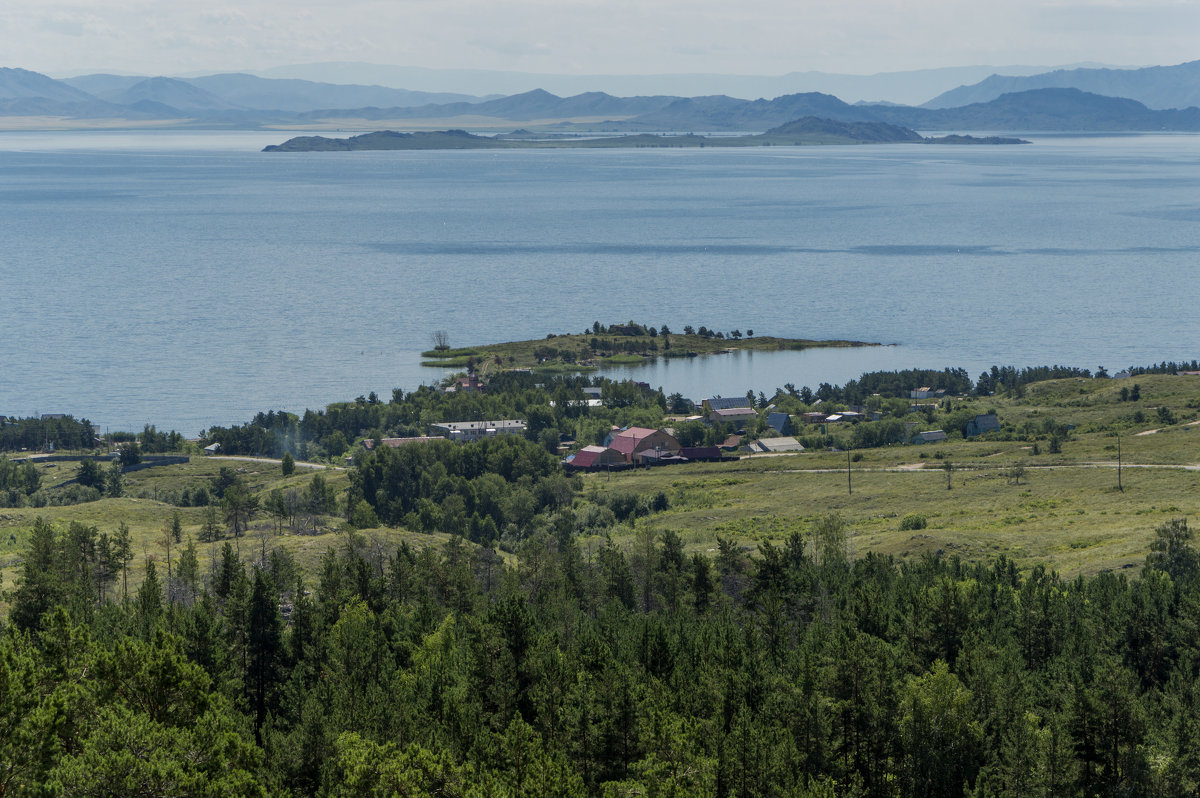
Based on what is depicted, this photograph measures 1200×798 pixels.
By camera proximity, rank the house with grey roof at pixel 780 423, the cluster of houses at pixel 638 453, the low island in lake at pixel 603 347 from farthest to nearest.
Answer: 1. the low island in lake at pixel 603 347
2. the house with grey roof at pixel 780 423
3. the cluster of houses at pixel 638 453

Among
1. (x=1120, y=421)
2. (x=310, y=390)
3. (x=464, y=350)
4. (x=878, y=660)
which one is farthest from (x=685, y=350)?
(x=878, y=660)

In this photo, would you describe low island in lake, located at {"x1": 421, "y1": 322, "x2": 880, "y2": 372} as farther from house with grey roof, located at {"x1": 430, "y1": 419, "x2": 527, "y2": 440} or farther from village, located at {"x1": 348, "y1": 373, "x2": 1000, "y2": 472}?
house with grey roof, located at {"x1": 430, "y1": 419, "x2": 527, "y2": 440}

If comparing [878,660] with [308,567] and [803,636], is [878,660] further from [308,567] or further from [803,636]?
[308,567]

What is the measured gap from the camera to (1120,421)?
121 meters

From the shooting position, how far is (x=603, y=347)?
560 feet

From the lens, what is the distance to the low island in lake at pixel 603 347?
160625 mm

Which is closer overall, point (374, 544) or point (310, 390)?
point (374, 544)

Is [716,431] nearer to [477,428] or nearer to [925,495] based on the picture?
[477,428]

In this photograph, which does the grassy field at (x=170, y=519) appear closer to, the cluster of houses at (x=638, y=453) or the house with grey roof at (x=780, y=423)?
the cluster of houses at (x=638, y=453)

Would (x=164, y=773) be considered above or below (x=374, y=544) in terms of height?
above

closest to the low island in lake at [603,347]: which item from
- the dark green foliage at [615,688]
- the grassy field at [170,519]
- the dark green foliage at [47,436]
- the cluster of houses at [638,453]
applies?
the cluster of houses at [638,453]

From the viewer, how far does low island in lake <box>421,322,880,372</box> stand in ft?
527

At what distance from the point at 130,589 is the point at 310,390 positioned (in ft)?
269

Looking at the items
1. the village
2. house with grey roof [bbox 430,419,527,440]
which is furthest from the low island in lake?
house with grey roof [bbox 430,419,527,440]
